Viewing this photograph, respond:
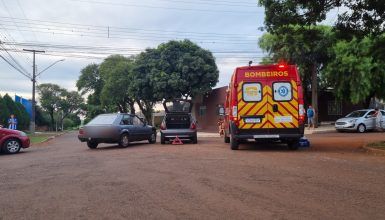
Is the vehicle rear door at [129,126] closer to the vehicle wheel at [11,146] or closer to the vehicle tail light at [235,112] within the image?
the vehicle wheel at [11,146]

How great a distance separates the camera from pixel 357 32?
16.3 metres

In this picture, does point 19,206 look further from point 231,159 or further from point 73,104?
point 73,104

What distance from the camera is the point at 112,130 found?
18281 mm

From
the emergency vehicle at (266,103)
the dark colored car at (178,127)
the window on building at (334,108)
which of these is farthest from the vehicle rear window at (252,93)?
the window on building at (334,108)

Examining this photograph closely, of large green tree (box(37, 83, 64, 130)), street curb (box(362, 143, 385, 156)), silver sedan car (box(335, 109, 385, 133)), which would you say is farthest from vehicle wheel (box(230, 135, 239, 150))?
large green tree (box(37, 83, 64, 130))

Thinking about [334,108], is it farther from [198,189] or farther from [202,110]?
[198,189]

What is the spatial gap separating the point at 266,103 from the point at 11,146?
31.9 feet

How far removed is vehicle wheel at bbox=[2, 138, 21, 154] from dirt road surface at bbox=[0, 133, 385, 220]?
518 centimetres

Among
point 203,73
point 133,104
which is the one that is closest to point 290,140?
point 203,73

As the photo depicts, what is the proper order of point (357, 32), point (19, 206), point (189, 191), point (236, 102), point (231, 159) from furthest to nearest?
point (357, 32) < point (236, 102) < point (231, 159) < point (189, 191) < point (19, 206)

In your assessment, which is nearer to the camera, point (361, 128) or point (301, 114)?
point (301, 114)

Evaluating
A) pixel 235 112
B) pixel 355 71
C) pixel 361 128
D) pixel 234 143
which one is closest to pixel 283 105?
pixel 235 112

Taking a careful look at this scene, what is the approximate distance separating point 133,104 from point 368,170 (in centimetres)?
5380

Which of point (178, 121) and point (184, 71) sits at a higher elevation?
point (184, 71)
